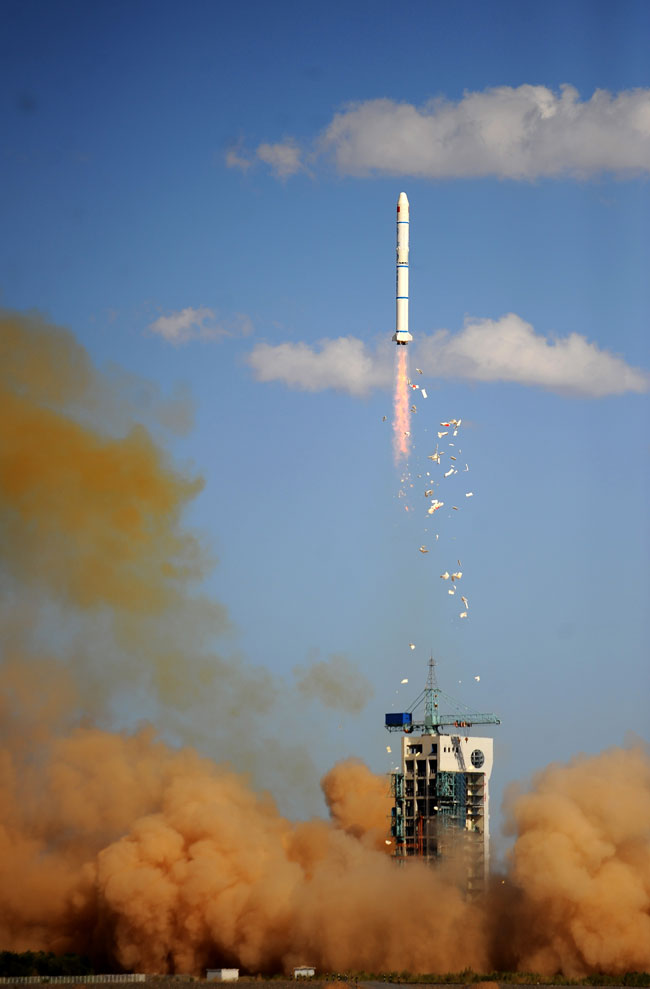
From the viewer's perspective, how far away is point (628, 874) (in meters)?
67.0

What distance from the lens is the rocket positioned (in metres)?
71.1

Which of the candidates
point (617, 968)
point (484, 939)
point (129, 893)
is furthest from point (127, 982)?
point (617, 968)

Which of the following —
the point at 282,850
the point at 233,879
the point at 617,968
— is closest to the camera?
the point at 617,968

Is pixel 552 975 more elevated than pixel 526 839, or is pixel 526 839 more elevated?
pixel 526 839

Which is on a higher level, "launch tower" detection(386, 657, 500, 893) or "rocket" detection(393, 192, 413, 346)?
"rocket" detection(393, 192, 413, 346)

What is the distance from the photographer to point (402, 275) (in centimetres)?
7200

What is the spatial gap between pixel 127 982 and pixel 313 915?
822 centimetres

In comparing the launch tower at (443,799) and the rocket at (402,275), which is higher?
the rocket at (402,275)

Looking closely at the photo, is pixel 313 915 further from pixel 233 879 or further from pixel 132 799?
pixel 132 799

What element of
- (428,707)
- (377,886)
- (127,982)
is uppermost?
(428,707)

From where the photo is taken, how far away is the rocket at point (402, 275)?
233 feet

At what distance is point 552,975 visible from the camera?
218ft

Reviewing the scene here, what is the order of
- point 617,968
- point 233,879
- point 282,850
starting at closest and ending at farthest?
1. point 617,968
2. point 233,879
3. point 282,850

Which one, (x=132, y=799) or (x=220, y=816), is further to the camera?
(x=132, y=799)
